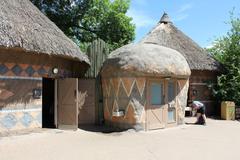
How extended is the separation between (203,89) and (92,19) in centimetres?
1148

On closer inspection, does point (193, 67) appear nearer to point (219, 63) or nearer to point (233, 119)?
point (219, 63)

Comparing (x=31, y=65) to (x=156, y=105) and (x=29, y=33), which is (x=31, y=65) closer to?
(x=29, y=33)

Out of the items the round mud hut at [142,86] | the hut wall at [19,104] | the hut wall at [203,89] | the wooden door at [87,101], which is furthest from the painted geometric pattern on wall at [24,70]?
the hut wall at [203,89]

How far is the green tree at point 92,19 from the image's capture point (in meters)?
25.0

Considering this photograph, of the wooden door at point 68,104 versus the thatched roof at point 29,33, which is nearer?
the thatched roof at point 29,33

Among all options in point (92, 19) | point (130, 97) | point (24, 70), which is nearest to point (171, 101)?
point (130, 97)

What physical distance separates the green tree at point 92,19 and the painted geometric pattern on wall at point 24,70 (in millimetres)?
12382

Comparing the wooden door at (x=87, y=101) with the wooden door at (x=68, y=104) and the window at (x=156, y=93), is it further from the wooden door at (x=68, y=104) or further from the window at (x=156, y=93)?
the window at (x=156, y=93)

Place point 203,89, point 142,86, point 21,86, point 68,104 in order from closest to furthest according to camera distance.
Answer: point 21,86 < point 68,104 < point 142,86 < point 203,89

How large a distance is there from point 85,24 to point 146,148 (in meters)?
18.5

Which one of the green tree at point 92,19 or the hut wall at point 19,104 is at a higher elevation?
the green tree at point 92,19

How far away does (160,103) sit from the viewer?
13367 millimetres

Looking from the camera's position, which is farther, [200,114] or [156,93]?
[200,114]

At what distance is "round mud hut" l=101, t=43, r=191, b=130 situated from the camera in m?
12.6
